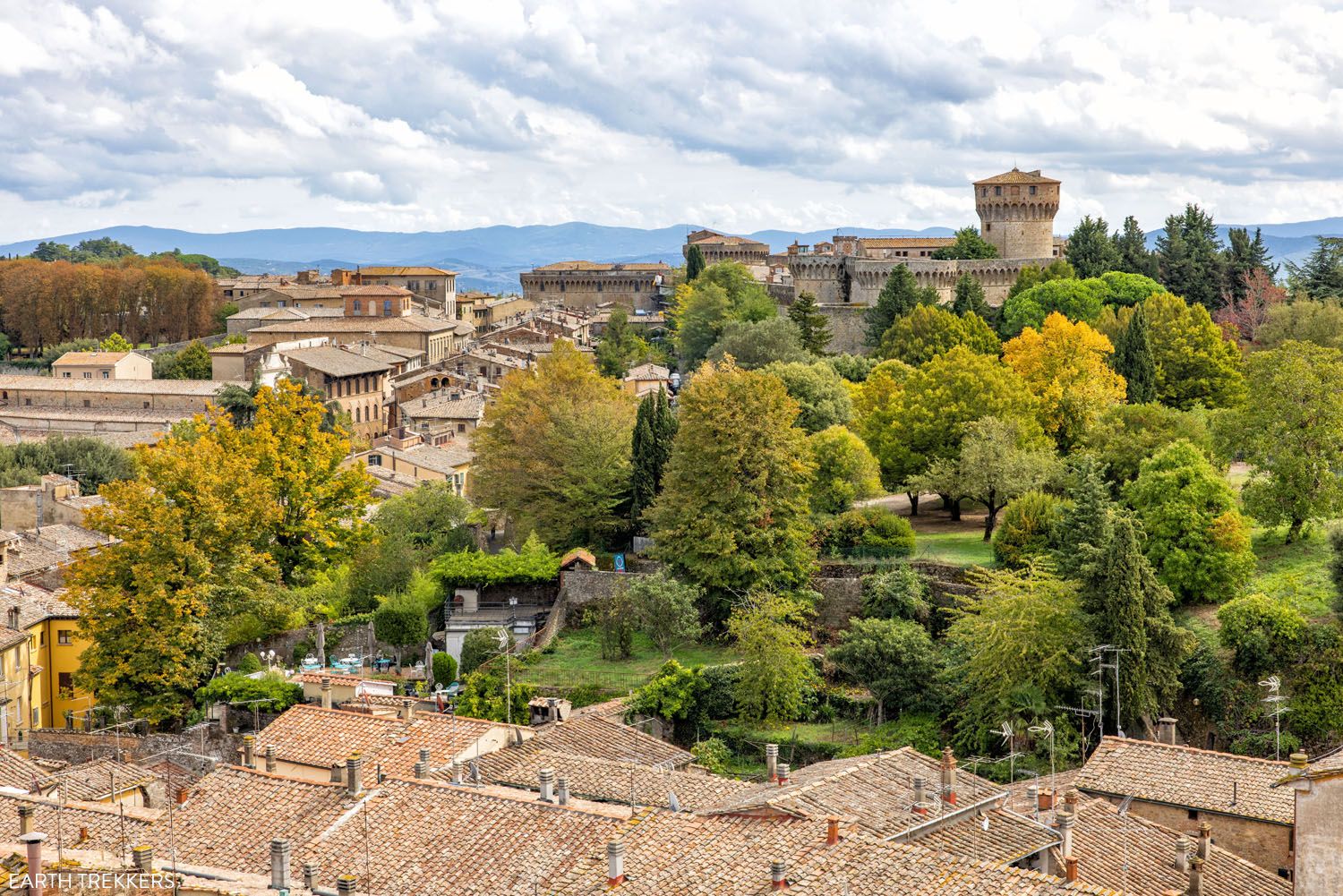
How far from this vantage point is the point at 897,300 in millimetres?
67625

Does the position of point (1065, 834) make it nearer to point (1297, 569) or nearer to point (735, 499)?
point (1297, 569)

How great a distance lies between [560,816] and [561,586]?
19511 millimetres

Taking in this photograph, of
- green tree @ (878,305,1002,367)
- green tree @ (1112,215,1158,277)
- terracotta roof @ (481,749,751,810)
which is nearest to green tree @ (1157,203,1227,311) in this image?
green tree @ (1112,215,1158,277)

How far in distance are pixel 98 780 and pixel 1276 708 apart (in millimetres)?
20834

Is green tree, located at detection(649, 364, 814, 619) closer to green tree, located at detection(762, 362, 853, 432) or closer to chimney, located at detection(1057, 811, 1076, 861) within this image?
green tree, located at detection(762, 362, 853, 432)

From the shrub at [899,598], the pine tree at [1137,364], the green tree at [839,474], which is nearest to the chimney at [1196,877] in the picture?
the shrub at [899,598]

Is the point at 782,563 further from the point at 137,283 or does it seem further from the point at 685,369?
the point at 137,283

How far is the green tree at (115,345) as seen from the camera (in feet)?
323

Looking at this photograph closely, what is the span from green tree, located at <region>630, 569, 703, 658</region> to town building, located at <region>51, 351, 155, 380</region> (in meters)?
56.5

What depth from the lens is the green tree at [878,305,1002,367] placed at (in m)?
59.3

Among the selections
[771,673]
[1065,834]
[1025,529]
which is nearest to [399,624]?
[771,673]

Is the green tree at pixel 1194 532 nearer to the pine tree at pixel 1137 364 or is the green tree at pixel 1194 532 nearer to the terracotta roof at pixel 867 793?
the terracotta roof at pixel 867 793

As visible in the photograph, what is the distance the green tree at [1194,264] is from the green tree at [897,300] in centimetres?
1022

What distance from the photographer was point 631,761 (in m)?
27.7
